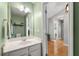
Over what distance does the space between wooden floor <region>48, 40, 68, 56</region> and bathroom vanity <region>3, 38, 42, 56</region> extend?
0.15 m

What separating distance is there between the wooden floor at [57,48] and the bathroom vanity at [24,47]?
0.15m

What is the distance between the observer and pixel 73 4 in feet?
4.10

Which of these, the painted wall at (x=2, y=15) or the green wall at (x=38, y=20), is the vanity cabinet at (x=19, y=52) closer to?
the painted wall at (x=2, y=15)

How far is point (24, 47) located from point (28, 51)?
80 millimetres

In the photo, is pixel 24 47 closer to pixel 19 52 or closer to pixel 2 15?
pixel 19 52

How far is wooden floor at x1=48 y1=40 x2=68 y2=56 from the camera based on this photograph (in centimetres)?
126

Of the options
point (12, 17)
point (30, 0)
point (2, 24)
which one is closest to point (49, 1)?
point (30, 0)

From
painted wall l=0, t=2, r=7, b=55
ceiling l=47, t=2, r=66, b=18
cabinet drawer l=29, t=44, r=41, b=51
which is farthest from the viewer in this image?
cabinet drawer l=29, t=44, r=41, b=51

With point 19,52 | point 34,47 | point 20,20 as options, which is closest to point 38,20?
point 20,20

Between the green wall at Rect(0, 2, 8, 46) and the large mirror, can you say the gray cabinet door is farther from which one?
the green wall at Rect(0, 2, 8, 46)

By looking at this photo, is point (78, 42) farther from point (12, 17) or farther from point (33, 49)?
point (12, 17)

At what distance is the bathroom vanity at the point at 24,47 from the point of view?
47.5 inches

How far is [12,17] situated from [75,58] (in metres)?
0.99

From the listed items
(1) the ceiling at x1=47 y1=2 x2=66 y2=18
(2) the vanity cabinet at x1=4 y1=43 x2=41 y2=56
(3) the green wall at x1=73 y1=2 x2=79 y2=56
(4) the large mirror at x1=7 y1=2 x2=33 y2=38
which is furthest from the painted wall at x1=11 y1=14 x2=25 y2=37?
(3) the green wall at x1=73 y1=2 x2=79 y2=56
